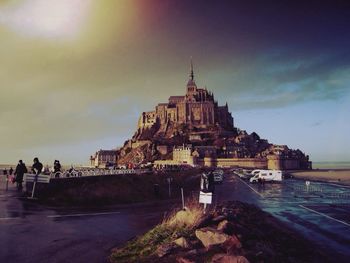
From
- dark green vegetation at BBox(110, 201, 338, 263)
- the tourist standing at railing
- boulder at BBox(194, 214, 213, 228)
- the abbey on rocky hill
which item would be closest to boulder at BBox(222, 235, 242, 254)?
dark green vegetation at BBox(110, 201, 338, 263)

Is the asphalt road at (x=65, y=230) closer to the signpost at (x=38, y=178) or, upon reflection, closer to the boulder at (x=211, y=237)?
the signpost at (x=38, y=178)

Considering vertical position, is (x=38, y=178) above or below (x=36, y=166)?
below

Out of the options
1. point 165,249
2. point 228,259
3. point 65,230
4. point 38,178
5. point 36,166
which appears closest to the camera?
point 228,259

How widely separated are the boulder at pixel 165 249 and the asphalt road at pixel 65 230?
187 cm

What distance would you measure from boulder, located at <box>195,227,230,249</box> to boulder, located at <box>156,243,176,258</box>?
908 millimetres

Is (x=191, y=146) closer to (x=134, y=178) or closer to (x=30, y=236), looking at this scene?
(x=134, y=178)

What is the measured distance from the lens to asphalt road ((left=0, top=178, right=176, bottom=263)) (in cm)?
1028

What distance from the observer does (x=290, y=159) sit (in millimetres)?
150000

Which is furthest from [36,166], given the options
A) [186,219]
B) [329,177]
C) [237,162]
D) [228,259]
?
[237,162]

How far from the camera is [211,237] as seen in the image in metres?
9.55

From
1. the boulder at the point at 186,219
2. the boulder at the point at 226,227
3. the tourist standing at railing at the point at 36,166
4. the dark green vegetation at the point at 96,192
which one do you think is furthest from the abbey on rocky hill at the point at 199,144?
the boulder at the point at 226,227

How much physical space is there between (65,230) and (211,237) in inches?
289

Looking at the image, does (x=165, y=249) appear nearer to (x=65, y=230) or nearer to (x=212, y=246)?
(x=212, y=246)

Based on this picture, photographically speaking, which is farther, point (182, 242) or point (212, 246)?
point (182, 242)
